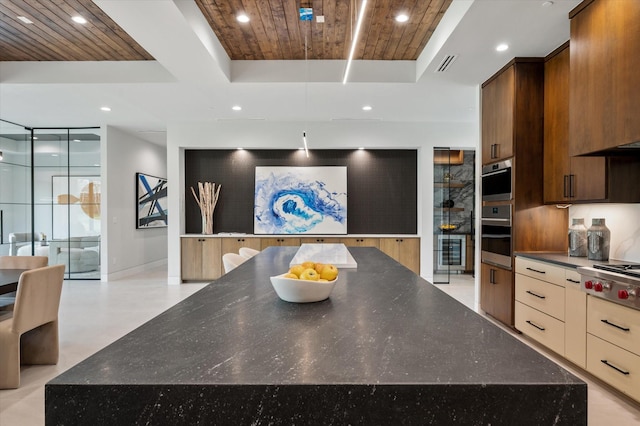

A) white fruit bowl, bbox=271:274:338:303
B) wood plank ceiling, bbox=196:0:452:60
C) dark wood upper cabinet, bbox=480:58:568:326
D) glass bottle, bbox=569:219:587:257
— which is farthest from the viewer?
dark wood upper cabinet, bbox=480:58:568:326

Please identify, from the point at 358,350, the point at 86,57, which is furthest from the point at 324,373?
the point at 86,57

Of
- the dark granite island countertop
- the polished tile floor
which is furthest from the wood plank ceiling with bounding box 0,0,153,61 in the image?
the dark granite island countertop

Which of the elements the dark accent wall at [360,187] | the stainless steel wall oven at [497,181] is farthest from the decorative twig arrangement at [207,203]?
the stainless steel wall oven at [497,181]

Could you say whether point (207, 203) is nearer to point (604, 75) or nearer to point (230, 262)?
point (230, 262)

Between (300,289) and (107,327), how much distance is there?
355 centimetres

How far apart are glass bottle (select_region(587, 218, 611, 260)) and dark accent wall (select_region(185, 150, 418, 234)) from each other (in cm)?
358

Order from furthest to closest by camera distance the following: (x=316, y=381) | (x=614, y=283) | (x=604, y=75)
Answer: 1. (x=604, y=75)
2. (x=614, y=283)
3. (x=316, y=381)

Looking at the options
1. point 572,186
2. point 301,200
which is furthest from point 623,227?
point 301,200

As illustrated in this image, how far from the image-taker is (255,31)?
367 centimetres

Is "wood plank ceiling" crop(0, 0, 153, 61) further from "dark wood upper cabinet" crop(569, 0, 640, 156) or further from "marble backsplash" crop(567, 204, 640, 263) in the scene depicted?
"marble backsplash" crop(567, 204, 640, 263)

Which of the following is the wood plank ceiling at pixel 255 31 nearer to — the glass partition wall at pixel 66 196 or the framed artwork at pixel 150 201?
the glass partition wall at pixel 66 196

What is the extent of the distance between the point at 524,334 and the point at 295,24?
376cm

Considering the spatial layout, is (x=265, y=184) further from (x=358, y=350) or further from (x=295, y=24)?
(x=358, y=350)

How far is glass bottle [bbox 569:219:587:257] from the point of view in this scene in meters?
3.33
